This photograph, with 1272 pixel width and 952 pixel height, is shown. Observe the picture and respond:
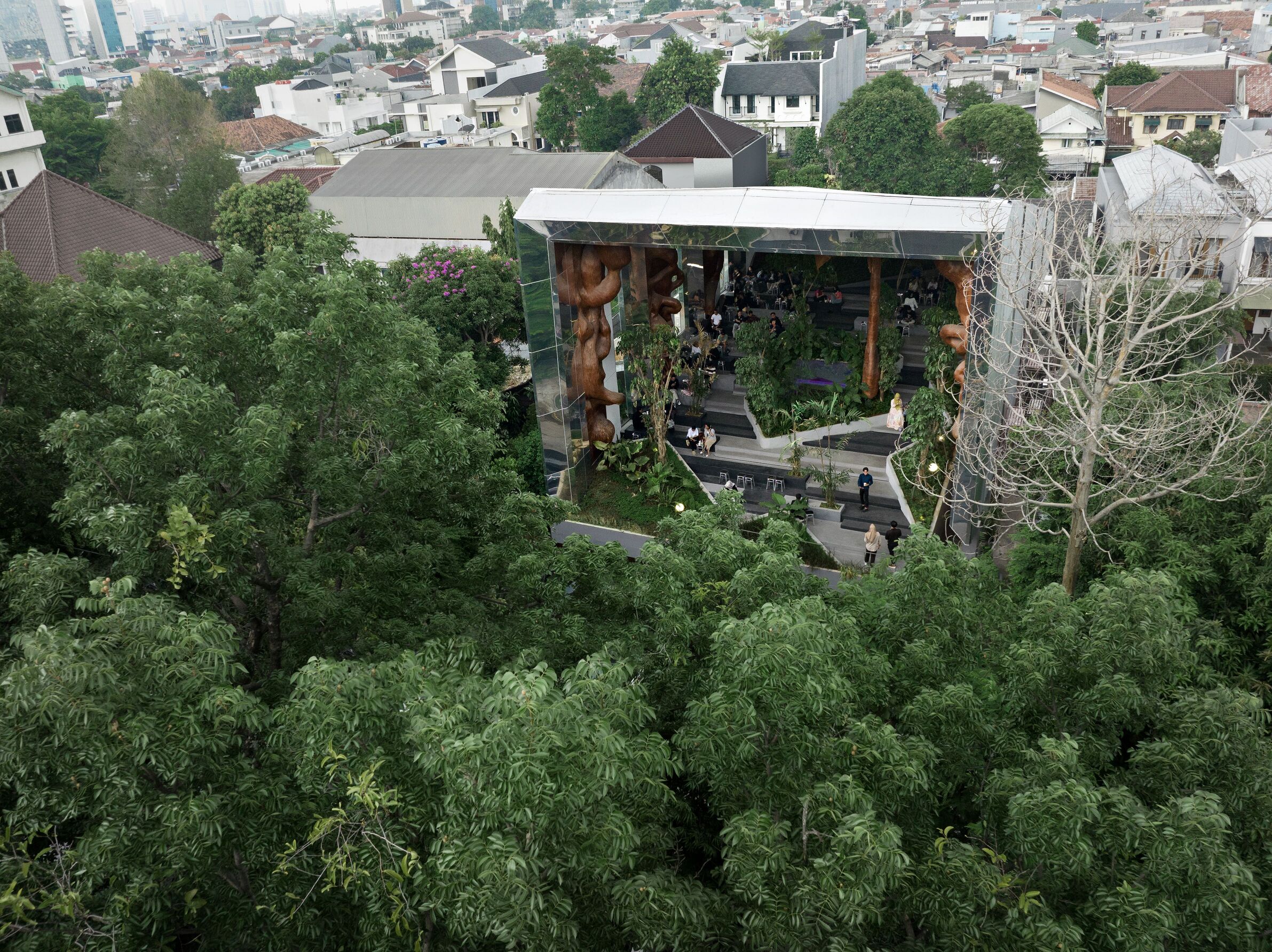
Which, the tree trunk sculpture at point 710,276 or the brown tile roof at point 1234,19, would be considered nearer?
the tree trunk sculpture at point 710,276

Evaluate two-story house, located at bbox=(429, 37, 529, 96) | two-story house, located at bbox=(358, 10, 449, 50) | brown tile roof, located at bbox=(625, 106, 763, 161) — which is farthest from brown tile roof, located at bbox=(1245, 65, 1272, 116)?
two-story house, located at bbox=(358, 10, 449, 50)

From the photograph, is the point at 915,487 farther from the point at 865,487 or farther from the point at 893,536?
the point at 893,536

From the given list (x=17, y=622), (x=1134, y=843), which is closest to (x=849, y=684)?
(x=1134, y=843)

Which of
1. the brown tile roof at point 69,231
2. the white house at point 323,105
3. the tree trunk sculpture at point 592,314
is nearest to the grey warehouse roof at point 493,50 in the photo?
the white house at point 323,105

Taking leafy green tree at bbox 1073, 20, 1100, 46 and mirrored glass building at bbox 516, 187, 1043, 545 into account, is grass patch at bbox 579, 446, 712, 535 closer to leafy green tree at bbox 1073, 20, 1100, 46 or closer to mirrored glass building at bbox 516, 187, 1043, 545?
mirrored glass building at bbox 516, 187, 1043, 545

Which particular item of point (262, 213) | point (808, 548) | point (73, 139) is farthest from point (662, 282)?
point (73, 139)

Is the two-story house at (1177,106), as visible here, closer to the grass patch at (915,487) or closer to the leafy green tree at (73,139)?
the grass patch at (915,487)

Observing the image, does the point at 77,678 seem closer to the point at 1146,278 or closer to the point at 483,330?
the point at 1146,278
